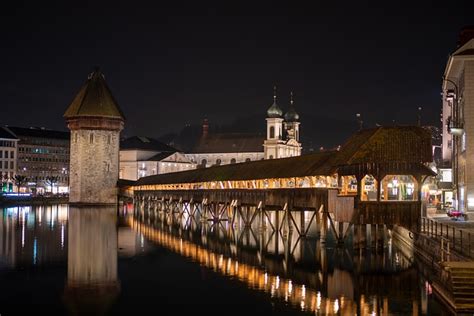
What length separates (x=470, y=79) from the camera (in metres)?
34.8

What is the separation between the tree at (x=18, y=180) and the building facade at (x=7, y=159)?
666 millimetres

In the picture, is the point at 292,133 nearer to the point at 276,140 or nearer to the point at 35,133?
the point at 276,140

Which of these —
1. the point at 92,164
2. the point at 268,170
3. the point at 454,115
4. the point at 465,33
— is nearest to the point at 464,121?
the point at 454,115

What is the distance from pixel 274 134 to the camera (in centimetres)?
13025

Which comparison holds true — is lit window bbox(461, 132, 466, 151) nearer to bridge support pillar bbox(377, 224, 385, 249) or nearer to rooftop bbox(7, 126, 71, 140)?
bridge support pillar bbox(377, 224, 385, 249)

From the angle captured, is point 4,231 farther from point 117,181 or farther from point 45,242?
point 117,181

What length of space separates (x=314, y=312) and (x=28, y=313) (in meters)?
7.58

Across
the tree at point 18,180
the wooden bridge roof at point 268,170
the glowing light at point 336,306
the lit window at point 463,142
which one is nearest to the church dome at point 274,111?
the tree at point 18,180

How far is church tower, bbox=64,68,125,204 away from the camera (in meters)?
75.6

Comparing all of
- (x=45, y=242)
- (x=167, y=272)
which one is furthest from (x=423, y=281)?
(x=45, y=242)

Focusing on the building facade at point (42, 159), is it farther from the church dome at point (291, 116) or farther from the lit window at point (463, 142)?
the lit window at point (463, 142)

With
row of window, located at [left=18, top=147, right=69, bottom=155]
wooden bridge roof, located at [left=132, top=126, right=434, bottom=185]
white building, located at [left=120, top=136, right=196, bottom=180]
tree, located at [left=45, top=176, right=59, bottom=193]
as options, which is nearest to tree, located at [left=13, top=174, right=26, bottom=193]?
tree, located at [left=45, top=176, right=59, bottom=193]

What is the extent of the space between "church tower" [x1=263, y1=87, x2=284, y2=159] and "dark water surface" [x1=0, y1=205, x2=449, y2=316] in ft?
294

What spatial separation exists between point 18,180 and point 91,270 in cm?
8746
